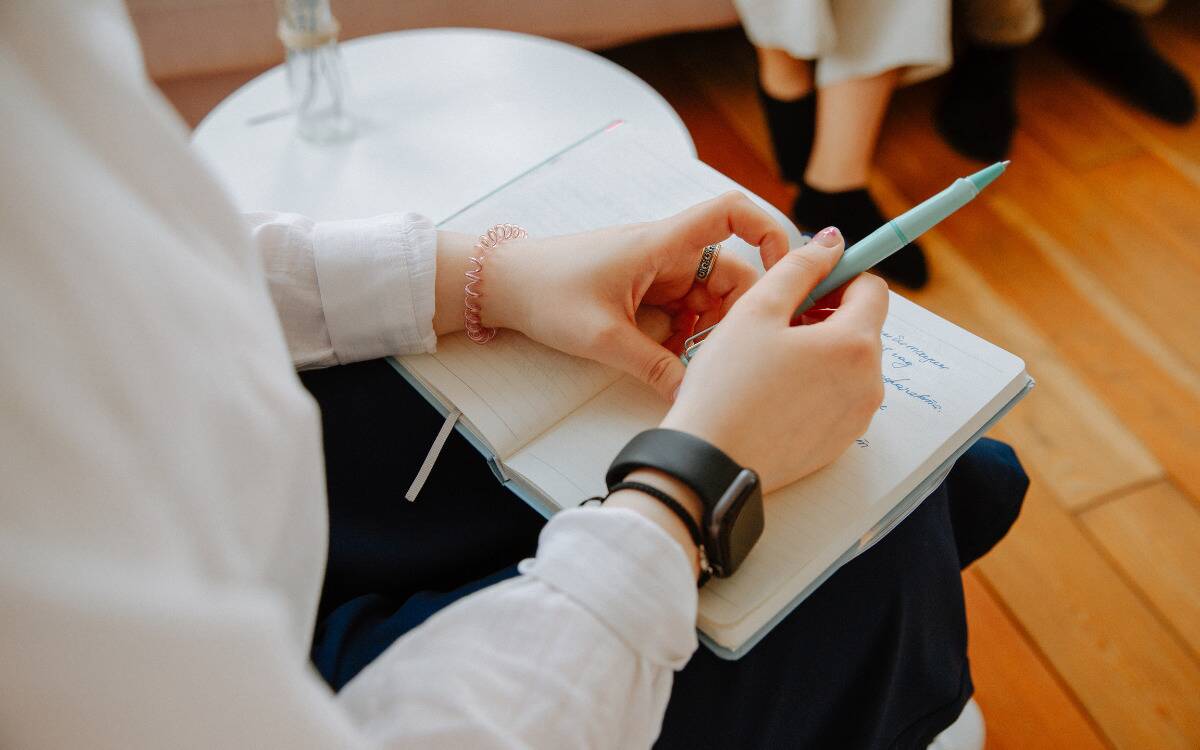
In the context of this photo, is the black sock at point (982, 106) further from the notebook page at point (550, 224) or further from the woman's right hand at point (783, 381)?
the woman's right hand at point (783, 381)

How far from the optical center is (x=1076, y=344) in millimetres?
1267

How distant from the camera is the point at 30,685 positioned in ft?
0.95

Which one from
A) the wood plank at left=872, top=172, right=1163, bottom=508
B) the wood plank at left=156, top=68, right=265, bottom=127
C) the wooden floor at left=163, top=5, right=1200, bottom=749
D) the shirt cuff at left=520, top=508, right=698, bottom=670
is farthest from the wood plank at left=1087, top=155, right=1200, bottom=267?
the wood plank at left=156, top=68, right=265, bottom=127

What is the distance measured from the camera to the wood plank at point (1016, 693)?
920 millimetres

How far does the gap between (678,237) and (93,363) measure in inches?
14.0

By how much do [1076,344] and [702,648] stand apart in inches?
39.6

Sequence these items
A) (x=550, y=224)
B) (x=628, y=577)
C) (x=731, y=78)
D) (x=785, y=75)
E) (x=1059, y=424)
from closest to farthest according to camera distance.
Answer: (x=628, y=577), (x=550, y=224), (x=1059, y=424), (x=785, y=75), (x=731, y=78)

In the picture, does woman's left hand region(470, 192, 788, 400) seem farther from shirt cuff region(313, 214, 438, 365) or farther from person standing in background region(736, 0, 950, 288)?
person standing in background region(736, 0, 950, 288)

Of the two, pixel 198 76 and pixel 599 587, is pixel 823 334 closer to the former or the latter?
pixel 599 587

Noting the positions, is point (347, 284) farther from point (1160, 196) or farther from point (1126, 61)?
point (1126, 61)

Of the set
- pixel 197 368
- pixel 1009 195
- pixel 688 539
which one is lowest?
pixel 1009 195

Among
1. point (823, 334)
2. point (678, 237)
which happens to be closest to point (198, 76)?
point (678, 237)

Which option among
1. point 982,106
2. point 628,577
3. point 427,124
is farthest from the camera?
point 982,106

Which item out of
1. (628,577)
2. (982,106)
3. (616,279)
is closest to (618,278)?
(616,279)
